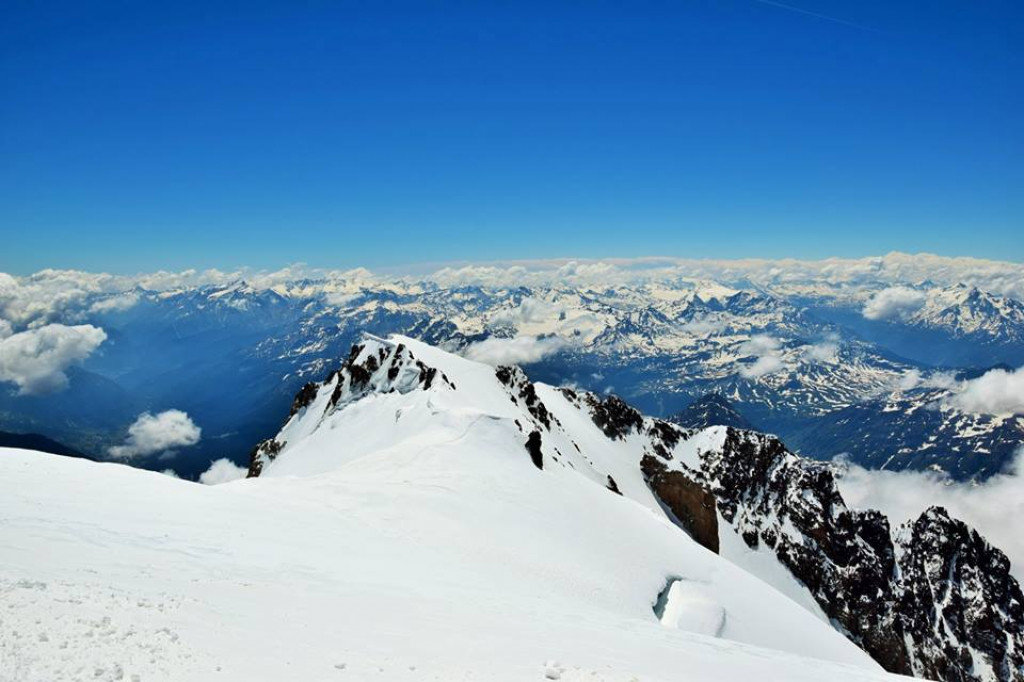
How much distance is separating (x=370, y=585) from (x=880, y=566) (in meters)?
183

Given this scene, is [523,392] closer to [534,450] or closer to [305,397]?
[305,397]

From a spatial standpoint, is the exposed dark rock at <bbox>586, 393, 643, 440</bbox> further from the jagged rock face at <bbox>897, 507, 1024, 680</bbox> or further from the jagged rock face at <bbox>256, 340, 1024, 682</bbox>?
the jagged rock face at <bbox>897, 507, 1024, 680</bbox>

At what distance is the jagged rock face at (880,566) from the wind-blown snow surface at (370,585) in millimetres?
101427

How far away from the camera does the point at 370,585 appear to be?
2047cm

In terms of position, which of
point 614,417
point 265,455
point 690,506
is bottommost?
point 690,506

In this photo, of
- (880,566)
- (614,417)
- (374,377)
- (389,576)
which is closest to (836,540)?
(880,566)

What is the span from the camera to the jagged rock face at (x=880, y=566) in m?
144

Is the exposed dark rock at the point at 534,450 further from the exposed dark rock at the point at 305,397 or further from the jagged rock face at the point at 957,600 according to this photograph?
the jagged rock face at the point at 957,600

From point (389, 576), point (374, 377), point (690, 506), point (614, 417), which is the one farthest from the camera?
point (614, 417)

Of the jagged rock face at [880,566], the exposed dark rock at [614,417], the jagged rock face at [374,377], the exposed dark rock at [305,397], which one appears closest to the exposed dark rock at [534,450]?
the jagged rock face at [374,377]

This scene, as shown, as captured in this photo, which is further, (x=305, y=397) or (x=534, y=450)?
(x=305, y=397)

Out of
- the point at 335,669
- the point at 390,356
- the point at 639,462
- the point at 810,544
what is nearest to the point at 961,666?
the point at 810,544

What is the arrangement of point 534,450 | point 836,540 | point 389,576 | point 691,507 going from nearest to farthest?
point 389,576 < point 534,450 < point 691,507 < point 836,540

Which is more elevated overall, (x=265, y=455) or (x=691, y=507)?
(x=265, y=455)
